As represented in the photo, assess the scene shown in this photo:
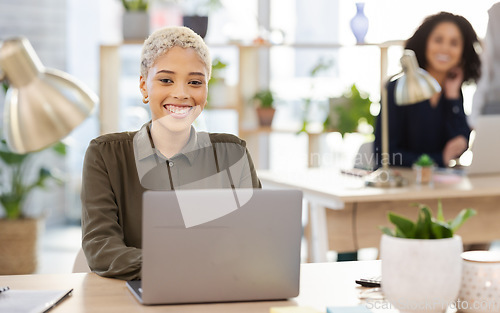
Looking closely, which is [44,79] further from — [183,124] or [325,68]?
[325,68]

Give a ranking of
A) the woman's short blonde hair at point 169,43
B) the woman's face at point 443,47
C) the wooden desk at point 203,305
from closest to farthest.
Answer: the wooden desk at point 203,305
the woman's short blonde hair at point 169,43
the woman's face at point 443,47

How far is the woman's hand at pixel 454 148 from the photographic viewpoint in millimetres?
3412

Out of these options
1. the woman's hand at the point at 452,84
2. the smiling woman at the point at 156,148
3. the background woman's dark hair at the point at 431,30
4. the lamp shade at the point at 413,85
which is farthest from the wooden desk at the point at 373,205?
the smiling woman at the point at 156,148

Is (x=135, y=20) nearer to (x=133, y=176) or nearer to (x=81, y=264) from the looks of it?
(x=133, y=176)

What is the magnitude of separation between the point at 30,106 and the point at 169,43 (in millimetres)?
1046

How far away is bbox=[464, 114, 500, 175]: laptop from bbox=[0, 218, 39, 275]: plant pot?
8.52 ft

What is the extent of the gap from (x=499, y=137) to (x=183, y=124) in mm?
1717

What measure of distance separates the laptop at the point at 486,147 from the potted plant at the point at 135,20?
2133mm

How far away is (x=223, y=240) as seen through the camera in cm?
137

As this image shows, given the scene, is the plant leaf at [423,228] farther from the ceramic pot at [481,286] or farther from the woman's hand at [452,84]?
the woman's hand at [452,84]

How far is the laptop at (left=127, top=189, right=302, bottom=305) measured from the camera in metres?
1.34

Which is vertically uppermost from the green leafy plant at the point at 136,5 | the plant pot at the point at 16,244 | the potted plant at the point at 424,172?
the green leafy plant at the point at 136,5

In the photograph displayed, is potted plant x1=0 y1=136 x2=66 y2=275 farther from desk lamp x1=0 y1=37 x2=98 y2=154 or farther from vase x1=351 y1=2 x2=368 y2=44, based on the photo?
desk lamp x1=0 y1=37 x2=98 y2=154

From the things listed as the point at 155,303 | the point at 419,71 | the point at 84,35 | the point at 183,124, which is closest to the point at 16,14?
the point at 84,35
